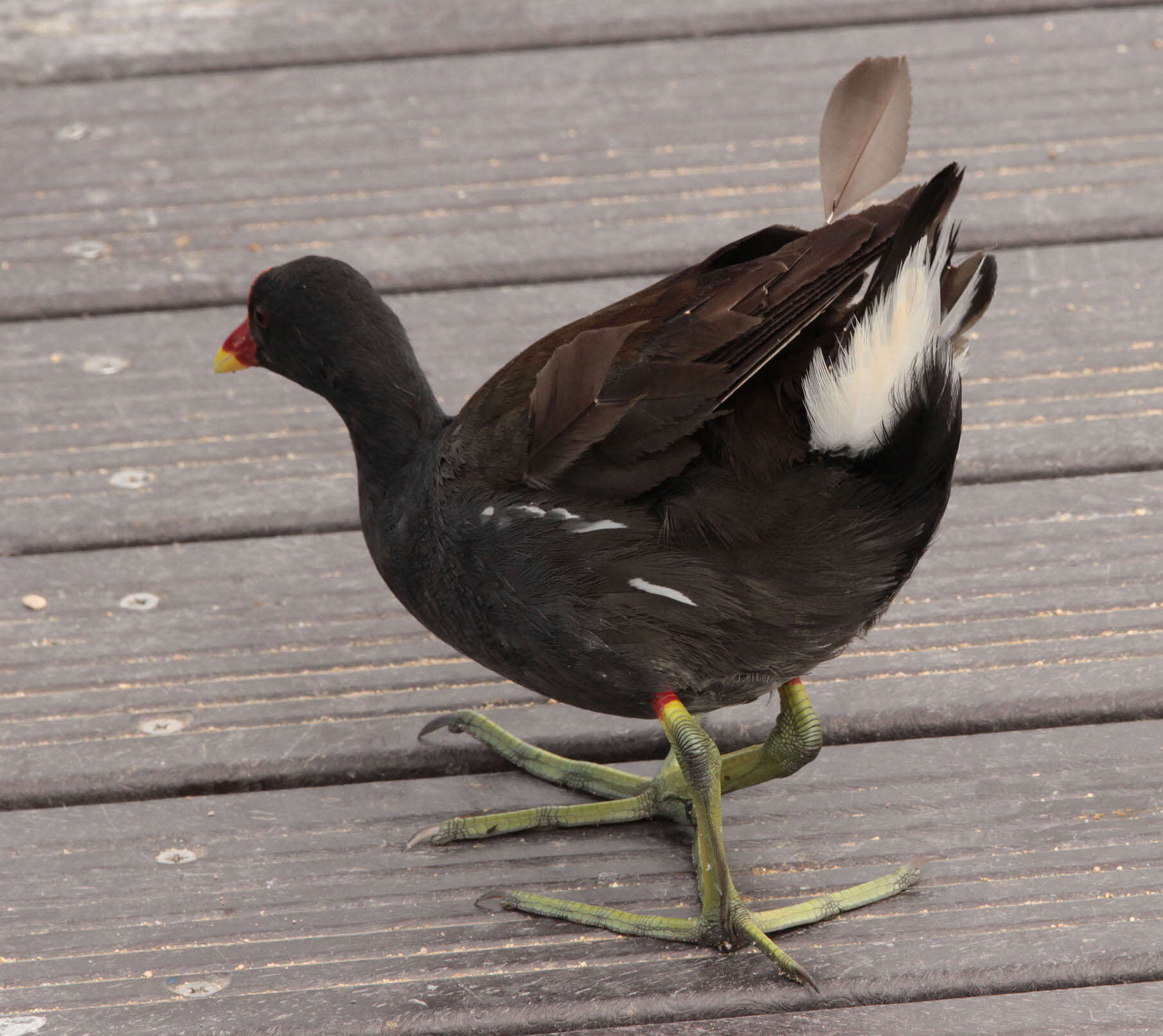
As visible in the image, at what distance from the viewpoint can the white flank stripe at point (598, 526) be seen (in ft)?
5.33

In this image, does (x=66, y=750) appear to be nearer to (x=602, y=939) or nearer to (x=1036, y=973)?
(x=602, y=939)

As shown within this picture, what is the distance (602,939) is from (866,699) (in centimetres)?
47

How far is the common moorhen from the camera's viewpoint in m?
1.53

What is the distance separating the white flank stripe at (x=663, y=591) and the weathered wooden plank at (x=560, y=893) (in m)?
0.32

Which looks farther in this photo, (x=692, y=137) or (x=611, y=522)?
(x=692, y=137)

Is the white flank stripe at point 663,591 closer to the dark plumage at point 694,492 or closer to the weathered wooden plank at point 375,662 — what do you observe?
the dark plumage at point 694,492

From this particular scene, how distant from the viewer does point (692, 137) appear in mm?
2822

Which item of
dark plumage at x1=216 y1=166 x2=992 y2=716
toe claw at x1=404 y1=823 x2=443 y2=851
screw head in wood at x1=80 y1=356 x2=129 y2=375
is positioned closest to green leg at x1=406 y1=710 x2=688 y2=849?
toe claw at x1=404 y1=823 x2=443 y2=851

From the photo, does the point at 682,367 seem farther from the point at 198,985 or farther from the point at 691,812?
the point at 198,985

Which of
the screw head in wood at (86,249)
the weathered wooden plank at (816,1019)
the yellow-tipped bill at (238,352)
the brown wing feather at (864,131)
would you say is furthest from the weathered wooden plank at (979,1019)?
the screw head in wood at (86,249)

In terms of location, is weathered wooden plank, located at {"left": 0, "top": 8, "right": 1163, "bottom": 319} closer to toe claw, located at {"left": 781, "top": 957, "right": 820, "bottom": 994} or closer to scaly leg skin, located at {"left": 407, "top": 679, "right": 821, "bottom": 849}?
scaly leg skin, located at {"left": 407, "top": 679, "right": 821, "bottom": 849}

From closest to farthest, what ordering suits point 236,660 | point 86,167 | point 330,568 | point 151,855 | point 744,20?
point 151,855 → point 236,660 → point 330,568 → point 86,167 → point 744,20

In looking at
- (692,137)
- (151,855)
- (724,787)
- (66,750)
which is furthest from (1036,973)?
(692,137)

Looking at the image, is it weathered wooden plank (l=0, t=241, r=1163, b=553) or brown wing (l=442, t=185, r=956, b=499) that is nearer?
brown wing (l=442, t=185, r=956, b=499)
